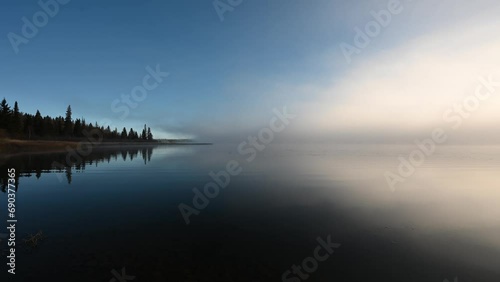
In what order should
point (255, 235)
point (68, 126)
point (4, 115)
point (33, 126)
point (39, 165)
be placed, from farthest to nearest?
point (68, 126) → point (33, 126) → point (4, 115) → point (39, 165) → point (255, 235)

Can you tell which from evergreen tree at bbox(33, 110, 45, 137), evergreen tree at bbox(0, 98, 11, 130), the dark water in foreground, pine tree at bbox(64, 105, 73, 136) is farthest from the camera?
pine tree at bbox(64, 105, 73, 136)

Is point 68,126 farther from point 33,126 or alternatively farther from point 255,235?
point 255,235

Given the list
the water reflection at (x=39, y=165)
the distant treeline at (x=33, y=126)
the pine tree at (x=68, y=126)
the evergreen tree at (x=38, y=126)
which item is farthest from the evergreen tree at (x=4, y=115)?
the water reflection at (x=39, y=165)

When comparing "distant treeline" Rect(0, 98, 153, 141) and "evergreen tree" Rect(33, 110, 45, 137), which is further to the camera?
"evergreen tree" Rect(33, 110, 45, 137)

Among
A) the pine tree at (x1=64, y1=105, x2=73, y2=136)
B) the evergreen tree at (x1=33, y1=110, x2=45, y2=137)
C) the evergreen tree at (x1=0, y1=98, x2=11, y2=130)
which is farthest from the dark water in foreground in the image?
the pine tree at (x1=64, y1=105, x2=73, y2=136)

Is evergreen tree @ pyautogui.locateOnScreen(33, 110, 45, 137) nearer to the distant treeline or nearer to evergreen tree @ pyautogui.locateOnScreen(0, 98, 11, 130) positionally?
the distant treeline

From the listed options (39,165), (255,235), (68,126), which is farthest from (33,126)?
(255,235)

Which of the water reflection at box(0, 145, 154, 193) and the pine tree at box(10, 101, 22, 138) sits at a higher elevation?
the pine tree at box(10, 101, 22, 138)

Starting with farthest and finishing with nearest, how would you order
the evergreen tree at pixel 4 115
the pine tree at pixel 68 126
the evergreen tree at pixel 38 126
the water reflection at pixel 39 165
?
1. the pine tree at pixel 68 126
2. the evergreen tree at pixel 38 126
3. the evergreen tree at pixel 4 115
4. the water reflection at pixel 39 165

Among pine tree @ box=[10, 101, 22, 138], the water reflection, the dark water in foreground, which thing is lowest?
the dark water in foreground

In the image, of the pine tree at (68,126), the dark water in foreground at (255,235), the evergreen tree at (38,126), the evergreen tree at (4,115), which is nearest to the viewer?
the dark water in foreground at (255,235)

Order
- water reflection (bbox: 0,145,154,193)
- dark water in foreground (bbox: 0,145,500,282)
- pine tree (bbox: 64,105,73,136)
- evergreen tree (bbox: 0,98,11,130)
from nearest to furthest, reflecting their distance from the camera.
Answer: dark water in foreground (bbox: 0,145,500,282), water reflection (bbox: 0,145,154,193), evergreen tree (bbox: 0,98,11,130), pine tree (bbox: 64,105,73,136)

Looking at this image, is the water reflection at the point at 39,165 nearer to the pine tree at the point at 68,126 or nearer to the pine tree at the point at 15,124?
the pine tree at the point at 15,124

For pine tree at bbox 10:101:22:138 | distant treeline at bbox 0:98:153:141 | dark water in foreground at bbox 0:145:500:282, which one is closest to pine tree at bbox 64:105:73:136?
distant treeline at bbox 0:98:153:141
